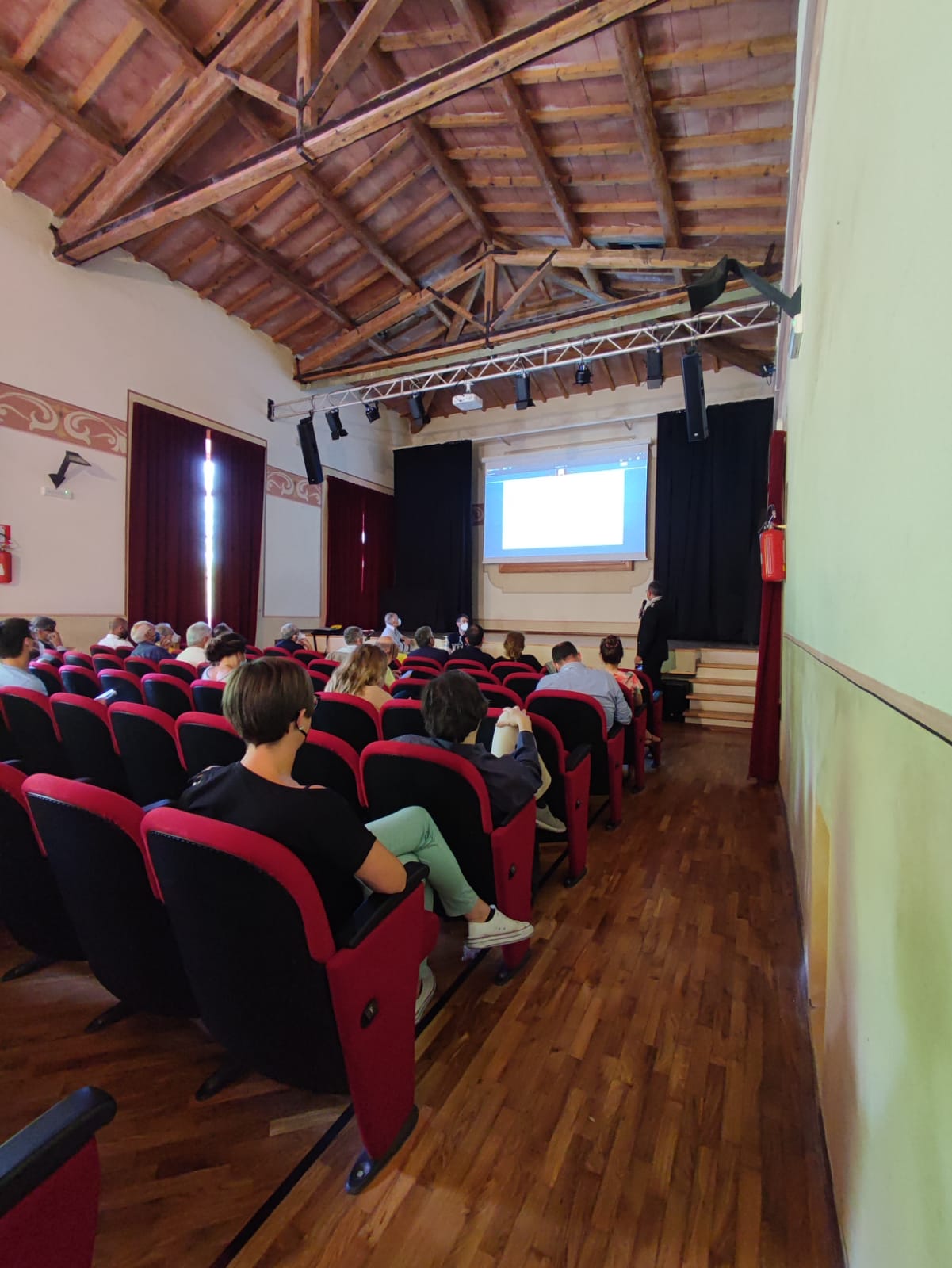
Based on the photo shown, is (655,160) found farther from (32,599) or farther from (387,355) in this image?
(32,599)

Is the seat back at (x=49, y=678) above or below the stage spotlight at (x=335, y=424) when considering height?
below

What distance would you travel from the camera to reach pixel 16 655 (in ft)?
10.0

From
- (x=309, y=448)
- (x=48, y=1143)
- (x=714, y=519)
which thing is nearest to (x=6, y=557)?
A: (x=309, y=448)

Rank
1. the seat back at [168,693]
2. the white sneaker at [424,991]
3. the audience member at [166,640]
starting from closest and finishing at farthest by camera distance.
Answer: the white sneaker at [424,991]
the seat back at [168,693]
the audience member at [166,640]

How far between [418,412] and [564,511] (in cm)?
289

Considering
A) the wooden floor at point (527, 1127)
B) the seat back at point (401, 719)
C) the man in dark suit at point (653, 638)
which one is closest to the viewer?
the wooden floor at point (527, 1127)

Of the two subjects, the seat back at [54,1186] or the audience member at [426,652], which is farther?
the audience member at [426,652]

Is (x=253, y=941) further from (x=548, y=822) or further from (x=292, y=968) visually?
(x=548, y=822)

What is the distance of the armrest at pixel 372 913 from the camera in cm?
114

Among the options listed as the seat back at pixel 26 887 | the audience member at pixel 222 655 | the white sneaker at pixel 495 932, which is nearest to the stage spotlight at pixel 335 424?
the audience member at pixel 222 655

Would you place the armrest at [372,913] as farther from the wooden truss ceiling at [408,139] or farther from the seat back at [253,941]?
the wooden truss ceiling at [408,139]

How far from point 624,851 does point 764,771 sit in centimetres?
188

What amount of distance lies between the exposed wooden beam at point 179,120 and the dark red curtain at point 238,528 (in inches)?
106

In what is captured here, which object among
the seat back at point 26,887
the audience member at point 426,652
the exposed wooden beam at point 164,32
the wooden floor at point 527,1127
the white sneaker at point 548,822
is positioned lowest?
the wooden floor at point 527,1127
